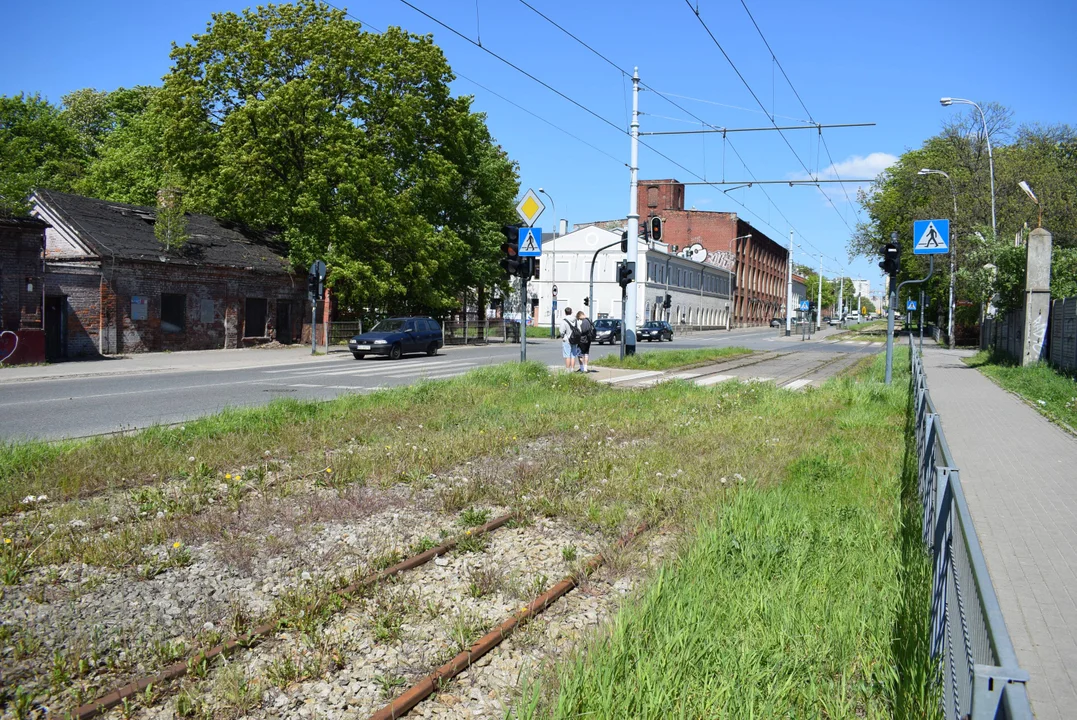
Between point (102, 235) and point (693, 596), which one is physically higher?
point (102, 235)

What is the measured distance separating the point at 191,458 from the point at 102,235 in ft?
80.9

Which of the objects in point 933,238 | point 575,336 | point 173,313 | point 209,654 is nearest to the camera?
point 209,654

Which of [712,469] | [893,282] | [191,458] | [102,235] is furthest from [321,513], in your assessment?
[102,235]

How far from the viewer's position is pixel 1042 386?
17.7 metres

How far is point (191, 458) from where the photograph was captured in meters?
8.31

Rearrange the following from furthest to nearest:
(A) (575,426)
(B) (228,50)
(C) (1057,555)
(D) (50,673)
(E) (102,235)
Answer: (B) (228,50), (E) (102,235), (A) (575,426), (C) (1057,555), (D) (50,673)

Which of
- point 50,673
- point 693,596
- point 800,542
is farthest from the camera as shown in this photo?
point 800,542

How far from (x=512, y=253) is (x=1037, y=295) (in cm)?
1451

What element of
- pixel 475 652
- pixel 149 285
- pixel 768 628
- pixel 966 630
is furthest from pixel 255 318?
pixel 966 630

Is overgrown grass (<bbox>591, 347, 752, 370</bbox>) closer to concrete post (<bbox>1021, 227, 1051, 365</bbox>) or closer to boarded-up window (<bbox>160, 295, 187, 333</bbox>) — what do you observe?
concrete post (<bbox>1021, 227, 1051, 365</bbox>)

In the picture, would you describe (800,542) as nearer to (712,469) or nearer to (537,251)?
(712,469)

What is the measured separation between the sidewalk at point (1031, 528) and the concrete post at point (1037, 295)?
9.55 m

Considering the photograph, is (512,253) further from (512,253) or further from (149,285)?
(149,285)

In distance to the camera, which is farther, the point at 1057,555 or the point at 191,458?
the point at 191,458
